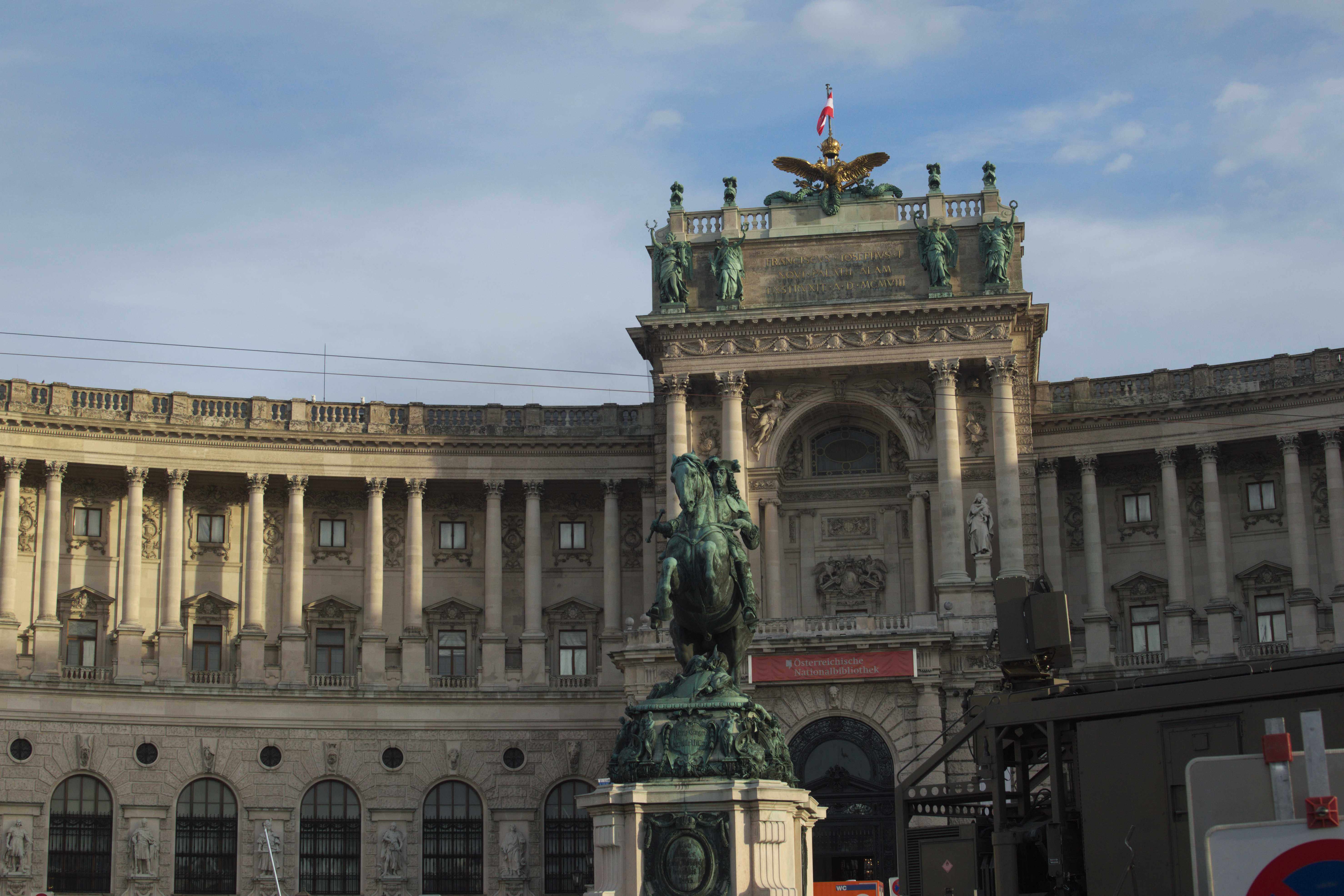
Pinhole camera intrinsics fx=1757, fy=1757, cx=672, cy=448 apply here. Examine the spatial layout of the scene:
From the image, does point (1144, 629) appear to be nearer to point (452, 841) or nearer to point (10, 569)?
point (452, 841)

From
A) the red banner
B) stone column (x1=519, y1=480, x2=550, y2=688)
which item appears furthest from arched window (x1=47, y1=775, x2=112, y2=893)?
the red banner

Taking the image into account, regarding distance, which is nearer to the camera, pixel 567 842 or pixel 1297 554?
pixel 1297 554

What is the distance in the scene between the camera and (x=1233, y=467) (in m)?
62.0

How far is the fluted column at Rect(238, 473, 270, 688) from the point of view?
60906 millimetres

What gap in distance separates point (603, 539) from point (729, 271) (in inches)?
454

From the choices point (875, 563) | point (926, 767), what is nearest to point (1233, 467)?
point (875, 563)

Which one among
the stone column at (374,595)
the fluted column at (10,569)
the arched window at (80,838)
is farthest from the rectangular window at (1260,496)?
the arched window at (80,838)

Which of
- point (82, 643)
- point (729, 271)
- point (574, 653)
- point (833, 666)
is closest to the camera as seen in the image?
point (833, 666)

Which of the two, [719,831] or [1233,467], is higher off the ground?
[1233,467]

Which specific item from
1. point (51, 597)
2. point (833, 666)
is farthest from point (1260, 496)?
point (51, 597)

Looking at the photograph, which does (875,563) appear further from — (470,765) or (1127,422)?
(470,765)

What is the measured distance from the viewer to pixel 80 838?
57.3 meters

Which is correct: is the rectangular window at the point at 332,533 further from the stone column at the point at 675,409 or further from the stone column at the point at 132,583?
the stone column at the point at 675,409

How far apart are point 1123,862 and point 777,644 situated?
31506 mm
